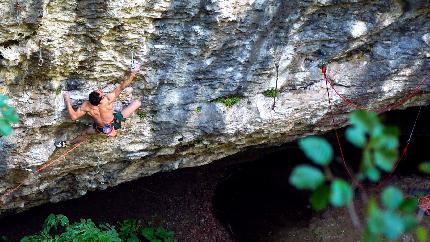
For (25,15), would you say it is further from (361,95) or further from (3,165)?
(361,95)

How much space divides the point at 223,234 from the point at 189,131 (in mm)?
3354

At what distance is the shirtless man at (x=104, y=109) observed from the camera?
16.4 feet

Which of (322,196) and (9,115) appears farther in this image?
(9,115)

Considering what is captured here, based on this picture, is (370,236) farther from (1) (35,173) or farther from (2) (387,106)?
(2) (387,106)

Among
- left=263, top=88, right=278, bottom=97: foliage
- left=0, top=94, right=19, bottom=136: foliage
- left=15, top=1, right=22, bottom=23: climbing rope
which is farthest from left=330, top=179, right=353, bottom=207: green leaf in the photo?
left=263, top=88, right=278, bottom=97: foliage

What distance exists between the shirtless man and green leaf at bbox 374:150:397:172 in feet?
11.7

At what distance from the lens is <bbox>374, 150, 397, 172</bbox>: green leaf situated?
1728mm

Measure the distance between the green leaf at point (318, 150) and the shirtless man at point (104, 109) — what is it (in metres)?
3.44

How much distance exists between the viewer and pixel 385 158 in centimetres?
174

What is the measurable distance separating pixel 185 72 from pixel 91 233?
6.81 feet

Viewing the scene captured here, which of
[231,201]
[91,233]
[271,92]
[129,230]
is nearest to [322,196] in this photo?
[271,92]

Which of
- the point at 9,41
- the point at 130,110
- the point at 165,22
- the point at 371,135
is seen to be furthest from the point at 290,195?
the point at 371,135

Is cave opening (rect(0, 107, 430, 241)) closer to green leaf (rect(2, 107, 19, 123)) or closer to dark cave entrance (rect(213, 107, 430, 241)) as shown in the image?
dark cave entrance (rect(213, 107, 430, 241))

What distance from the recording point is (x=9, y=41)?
446 cm
